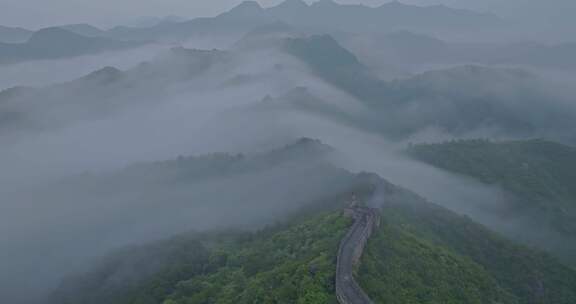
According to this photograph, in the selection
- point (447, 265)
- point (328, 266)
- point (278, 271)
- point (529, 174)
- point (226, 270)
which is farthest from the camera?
point (529, 174)

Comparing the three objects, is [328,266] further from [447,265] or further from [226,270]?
[226,270]

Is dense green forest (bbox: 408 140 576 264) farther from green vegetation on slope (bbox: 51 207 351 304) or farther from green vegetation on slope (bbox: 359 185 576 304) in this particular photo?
green vegetation on slope (bbox: 51 207 351 304)

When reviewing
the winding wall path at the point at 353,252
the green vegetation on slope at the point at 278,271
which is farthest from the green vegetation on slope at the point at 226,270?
the winding wall path at the point at 353,252

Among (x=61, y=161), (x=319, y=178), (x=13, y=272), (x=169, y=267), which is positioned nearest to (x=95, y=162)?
(x=61, y=161)

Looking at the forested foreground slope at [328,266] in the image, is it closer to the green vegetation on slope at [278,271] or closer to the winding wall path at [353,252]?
the green vegetation on slope at [278,271]

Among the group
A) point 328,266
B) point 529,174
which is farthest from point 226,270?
point 529,174

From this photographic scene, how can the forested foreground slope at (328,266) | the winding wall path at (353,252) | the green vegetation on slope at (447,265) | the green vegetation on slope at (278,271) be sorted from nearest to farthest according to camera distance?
1. the winding wall path at (353,252)
2. the green vegetation on slope at (278,271)
3. the forested foreground slope at (328,266)
4. the green vegetation on slope at (447,265)
